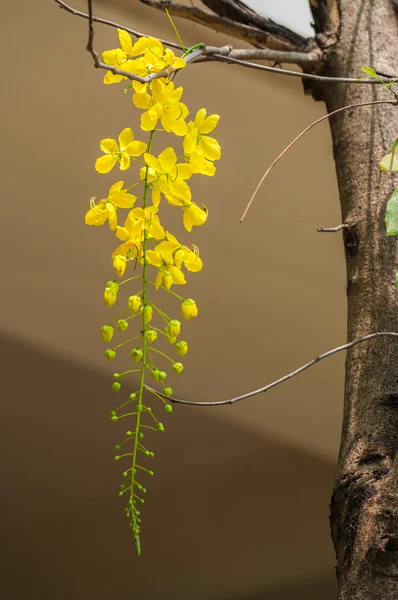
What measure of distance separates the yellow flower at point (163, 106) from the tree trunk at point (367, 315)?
0.26 meters

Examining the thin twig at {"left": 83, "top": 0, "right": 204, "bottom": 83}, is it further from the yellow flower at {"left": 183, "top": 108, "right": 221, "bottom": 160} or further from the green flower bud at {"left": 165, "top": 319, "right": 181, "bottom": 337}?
the green flower bud at {"left": 165, "top": 319, "right": 181, "bottom": 337}

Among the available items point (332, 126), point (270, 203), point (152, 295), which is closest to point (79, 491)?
point (152, 295)

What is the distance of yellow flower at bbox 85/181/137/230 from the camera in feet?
2.34

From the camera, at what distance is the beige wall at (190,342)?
2.03 m

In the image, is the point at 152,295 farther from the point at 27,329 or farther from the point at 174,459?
the point at 174,459

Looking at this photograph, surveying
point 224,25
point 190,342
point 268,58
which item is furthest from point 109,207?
point 190,342

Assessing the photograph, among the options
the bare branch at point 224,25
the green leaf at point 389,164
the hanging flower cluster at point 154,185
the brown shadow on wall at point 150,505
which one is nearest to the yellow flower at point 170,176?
the hanging flower cluster at point 154,185

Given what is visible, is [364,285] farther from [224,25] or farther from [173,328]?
[224,25]

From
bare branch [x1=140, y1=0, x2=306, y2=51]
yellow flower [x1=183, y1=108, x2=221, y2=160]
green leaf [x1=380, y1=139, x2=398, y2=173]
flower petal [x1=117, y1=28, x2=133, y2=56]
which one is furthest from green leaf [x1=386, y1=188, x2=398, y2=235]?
bare branch [x1=140, y1=0, x2=306, y2=51]

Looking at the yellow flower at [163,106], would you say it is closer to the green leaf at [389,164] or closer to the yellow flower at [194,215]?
the yellow flower at [194,215]

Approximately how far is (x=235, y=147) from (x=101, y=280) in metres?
0.68

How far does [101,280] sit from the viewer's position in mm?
2559

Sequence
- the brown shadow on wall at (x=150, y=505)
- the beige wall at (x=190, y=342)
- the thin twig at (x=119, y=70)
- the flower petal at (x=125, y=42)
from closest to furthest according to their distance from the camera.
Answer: the thin twig at (x=119, y=70), the flower petal at (x=125, y=42), the beige wall at (x=190, y=342), the brown shadow on wall at (x=150, y=505)

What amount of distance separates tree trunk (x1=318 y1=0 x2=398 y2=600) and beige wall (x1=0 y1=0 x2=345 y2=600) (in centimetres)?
82
